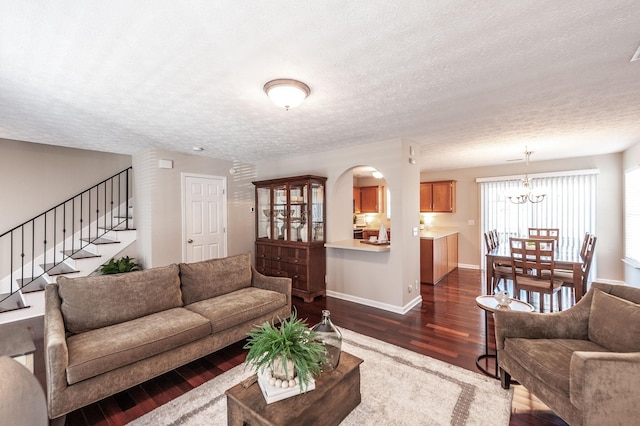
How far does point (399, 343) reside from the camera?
10.0 ft

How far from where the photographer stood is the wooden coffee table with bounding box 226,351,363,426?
150cm

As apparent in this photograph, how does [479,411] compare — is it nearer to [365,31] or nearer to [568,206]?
[365,31]

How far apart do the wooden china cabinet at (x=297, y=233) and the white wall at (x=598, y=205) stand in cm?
397

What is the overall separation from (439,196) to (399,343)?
4822 millimetres

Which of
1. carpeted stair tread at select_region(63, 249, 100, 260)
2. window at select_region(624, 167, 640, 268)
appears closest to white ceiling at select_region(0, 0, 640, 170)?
window at select_region(624, 167, 640, 268)

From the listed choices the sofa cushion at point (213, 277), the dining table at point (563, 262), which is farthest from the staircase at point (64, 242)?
the dining table at point (563, 262)

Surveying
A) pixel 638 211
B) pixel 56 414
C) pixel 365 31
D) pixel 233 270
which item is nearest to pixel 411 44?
pixel 365 31

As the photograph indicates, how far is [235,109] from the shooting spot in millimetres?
2836

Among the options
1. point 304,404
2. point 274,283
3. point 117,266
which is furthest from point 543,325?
point 117,266

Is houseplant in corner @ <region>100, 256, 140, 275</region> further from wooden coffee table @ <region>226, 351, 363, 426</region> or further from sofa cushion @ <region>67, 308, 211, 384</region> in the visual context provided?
wooden coffee table @ <region>226, 351, 363, 426</region>

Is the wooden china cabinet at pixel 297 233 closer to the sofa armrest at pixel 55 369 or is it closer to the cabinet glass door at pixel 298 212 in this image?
the cabinet glass door at pixel 298 212

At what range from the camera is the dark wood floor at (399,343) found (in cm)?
204

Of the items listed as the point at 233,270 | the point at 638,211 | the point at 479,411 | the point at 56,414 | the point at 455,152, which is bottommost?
the point at 479,411

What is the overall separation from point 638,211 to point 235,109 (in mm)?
5964
